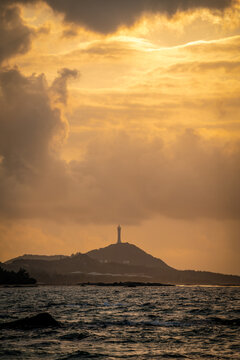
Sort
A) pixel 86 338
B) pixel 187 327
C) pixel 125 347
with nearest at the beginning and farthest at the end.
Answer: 1. pixel 125 347
2. pixel 86 338
3. pixel 187 327

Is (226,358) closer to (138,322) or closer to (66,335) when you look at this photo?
(66,335)

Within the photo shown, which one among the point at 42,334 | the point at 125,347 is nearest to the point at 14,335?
the point at 42,334

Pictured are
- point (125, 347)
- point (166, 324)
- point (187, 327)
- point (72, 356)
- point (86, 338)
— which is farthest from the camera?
point (166, 324)

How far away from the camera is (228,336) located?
47312 mm

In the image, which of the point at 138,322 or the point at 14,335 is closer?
the point at 14,335

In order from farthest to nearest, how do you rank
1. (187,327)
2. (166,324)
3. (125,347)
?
(166,324) → (187,327) → (125,347)

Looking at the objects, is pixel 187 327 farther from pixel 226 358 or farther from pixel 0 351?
pixel 0 351

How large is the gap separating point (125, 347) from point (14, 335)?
37.3ft

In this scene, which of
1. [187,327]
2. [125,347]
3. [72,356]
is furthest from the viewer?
[187,327]

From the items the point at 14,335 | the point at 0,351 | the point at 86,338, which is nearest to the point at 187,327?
the point at 86,338

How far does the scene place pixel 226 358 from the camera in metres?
35.0

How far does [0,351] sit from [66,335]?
10811 millimetres

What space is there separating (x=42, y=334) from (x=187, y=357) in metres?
16.2

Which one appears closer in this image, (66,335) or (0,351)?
(0,351)
